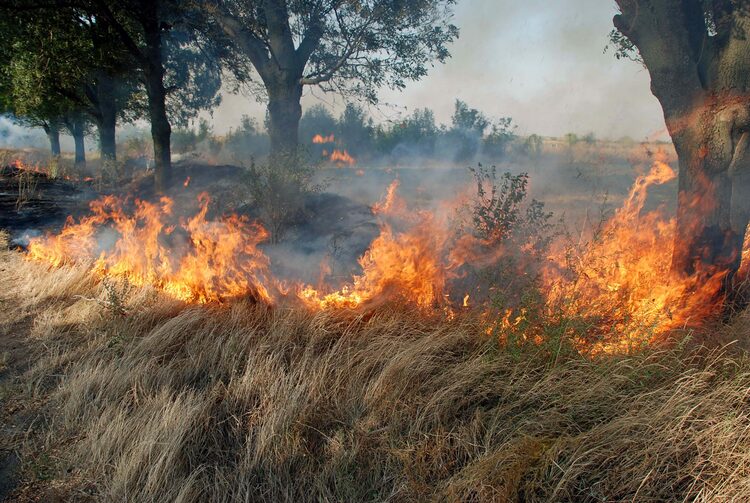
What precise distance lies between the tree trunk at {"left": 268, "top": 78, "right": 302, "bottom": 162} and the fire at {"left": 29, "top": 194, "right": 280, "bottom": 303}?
2.41 meters

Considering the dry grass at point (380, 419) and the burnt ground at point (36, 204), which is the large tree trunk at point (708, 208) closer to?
the dry grass at point (380, 419)

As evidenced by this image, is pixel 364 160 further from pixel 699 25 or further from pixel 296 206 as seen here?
pixel 699 25

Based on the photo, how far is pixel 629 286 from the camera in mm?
3541

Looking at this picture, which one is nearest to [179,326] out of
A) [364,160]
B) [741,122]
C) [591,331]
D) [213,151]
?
[591,331]

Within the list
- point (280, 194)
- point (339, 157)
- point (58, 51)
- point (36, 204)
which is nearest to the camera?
point (280, 194)

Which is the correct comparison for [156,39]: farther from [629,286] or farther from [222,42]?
[629,286]

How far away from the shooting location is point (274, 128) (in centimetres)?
854

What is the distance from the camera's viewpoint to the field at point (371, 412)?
2066 mm

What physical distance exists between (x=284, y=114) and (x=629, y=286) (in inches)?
272

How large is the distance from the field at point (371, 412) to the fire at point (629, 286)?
0.19 meters

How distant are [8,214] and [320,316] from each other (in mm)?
7055

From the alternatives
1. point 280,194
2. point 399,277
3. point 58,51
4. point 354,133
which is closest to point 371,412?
point 399,277

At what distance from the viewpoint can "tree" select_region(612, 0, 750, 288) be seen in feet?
11.3

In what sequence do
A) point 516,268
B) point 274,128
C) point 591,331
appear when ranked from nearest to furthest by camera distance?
point 591,331
point 516,268
point 274,128
